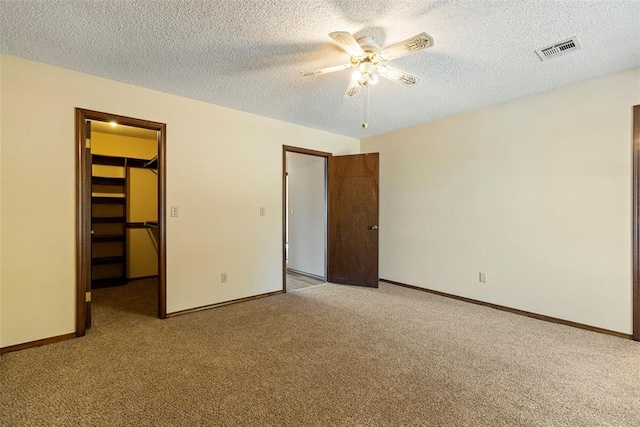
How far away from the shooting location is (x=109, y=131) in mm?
4594

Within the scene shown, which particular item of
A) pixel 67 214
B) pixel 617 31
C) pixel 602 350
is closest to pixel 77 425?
pixel 67 214

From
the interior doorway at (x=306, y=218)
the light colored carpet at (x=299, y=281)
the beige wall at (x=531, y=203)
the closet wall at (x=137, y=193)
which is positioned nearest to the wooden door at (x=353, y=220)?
the interior doorway at (x=306, y=218)

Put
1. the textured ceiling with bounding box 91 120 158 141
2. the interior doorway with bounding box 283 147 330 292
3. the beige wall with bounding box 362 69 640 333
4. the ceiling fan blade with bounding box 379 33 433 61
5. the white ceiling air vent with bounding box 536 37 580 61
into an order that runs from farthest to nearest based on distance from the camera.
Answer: the interior doorway with bounding box 283 147 330 292
the textured ceiling with bounding box 91 120 158 141
the beige wall with bounding box 362 69 640 333
the white ceiling air vent with bounding box 536 37 580 61
the ceiling fan blade with bounding box 379 33 433 61

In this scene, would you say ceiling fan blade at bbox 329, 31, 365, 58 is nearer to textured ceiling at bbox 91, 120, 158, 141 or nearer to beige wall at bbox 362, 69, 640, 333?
beige wall at bbox 362, 69, 640, 333

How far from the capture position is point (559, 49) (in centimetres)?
228

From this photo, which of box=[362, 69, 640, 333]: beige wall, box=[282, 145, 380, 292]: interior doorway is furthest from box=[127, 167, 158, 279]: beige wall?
box=[362, 69, 640, 333]: beige wall

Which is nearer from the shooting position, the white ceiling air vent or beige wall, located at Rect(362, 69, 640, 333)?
the white ceiling air vent

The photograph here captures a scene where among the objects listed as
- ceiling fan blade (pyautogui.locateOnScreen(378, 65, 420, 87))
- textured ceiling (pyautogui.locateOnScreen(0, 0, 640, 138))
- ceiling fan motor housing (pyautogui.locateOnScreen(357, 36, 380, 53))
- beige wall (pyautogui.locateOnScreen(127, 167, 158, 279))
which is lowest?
beige wall (pyautogui.locateOnScreen(127, 167, 158, 279))

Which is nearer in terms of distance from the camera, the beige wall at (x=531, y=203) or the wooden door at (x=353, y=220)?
the beige wall at (x=531, y=203)

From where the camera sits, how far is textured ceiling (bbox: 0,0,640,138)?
5.98 feet

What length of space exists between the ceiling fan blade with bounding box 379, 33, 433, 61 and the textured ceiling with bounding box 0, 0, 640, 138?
18cm

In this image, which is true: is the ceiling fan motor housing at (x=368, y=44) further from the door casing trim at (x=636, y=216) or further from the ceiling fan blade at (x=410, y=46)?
the door casing trim at (x=636, y=216)

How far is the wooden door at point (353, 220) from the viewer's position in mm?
4430

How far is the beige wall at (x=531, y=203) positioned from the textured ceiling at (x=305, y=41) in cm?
40
